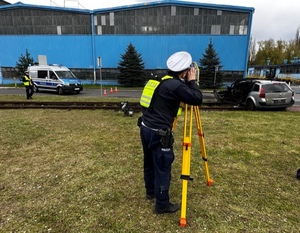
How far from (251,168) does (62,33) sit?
3189cm

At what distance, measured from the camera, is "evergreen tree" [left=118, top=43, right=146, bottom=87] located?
2744cm

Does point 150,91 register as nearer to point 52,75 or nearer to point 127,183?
point 127,183

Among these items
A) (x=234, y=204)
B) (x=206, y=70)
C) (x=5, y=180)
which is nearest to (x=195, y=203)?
(x=234, y=204)

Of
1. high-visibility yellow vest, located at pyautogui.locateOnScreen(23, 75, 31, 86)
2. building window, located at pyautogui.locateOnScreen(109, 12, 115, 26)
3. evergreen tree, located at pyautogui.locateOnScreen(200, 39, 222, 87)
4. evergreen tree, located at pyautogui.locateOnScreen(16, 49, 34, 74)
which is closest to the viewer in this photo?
high-visibility yellow vest, located at pyautogui.locateOnScreen(23, 75, 31, 86)

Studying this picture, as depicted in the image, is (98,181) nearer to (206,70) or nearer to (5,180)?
(5,180)

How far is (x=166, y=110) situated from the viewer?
8.62 feet

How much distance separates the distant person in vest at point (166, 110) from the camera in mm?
2471

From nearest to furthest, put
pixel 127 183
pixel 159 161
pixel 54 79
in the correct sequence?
pixel 159 161 → pixel 127 183 → pixel 54 79

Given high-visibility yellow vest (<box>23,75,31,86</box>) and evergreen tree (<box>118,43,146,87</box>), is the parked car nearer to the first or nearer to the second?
high-visibility yellow vest (<box>23,75,31,86</box>)

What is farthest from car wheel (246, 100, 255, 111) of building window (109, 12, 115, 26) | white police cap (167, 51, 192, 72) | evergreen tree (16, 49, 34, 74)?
evergreen tree (16, 49, 34, 74)

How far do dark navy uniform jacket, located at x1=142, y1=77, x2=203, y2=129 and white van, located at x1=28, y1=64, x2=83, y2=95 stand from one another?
17022 mm

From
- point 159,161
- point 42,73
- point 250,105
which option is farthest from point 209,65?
point 159,161

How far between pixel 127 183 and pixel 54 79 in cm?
1708

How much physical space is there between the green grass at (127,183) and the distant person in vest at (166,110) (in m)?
0.61
